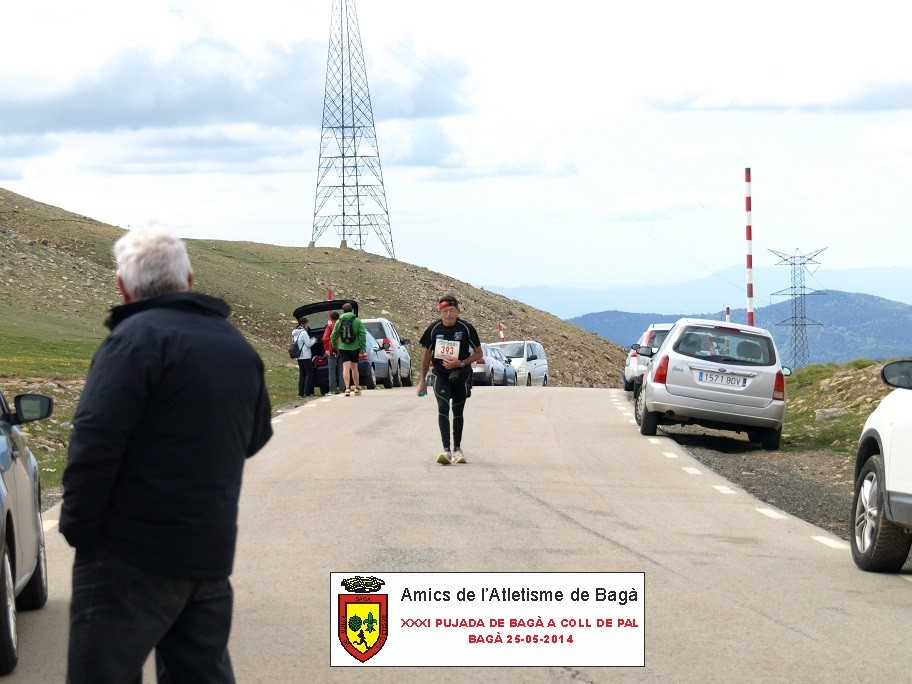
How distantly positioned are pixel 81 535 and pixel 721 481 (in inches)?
479

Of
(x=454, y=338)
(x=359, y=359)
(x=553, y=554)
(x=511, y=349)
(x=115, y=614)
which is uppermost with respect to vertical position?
(x=454, y=338)

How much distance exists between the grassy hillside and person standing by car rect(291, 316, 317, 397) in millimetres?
637

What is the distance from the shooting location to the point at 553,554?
33.4 ft

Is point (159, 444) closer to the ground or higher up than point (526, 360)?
higher up

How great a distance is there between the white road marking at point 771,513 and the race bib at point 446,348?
3.89 metres

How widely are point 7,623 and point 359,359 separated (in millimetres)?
24467

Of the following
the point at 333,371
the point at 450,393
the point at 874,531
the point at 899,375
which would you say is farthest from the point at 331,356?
the point at 899,375

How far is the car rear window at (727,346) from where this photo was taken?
2022 centimetres

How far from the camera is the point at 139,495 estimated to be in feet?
14.6

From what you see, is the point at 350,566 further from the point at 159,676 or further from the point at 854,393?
the point at 854,393

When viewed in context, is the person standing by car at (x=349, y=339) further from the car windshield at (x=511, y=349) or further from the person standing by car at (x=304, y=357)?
the car windshield at (x=511, y=349)

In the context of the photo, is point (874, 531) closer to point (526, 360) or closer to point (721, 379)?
point (721, 379)

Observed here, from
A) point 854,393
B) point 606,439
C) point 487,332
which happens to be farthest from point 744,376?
point 487,332

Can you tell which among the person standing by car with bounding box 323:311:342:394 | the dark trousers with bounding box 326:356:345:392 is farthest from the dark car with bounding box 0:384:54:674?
the dark trousers with bounding box 326:356:345:392
